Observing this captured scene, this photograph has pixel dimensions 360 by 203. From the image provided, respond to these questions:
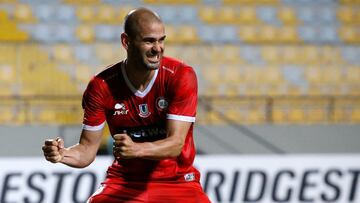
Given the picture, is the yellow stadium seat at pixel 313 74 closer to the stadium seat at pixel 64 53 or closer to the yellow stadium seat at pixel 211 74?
the yellow stadium seat at pixel 211 74

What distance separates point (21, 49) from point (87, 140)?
17.7ft

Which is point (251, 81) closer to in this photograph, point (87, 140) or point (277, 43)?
point (277, 43)

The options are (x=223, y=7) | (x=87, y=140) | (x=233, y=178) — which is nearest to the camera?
(x=87, y=140)

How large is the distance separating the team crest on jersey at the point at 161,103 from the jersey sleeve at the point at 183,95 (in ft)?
0.12

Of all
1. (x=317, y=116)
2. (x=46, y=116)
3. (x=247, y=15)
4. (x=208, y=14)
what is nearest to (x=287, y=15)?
(x=247, y=15)

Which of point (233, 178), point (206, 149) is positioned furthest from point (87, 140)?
point (206, 149)

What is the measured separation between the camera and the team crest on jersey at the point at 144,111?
454 centimetres

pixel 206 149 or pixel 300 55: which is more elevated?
pixel 300 55

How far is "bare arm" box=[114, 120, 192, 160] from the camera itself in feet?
12.9

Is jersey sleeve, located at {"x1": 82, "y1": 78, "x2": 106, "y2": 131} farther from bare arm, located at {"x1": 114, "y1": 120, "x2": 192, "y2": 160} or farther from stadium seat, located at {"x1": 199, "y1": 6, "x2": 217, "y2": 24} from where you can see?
stadium seat, located at {"x1": 199, "y1": 6, "x2": 217, "y2": 24}

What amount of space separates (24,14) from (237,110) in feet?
9.89

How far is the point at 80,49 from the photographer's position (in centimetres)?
1042

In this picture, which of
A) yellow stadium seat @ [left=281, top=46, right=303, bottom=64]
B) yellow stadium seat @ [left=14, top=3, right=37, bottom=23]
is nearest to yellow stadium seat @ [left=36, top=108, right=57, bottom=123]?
yellow stadium seat @ [left=14, top=3, right=37, bottom=23]

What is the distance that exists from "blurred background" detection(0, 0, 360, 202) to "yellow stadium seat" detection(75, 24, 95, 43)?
0.01 m
